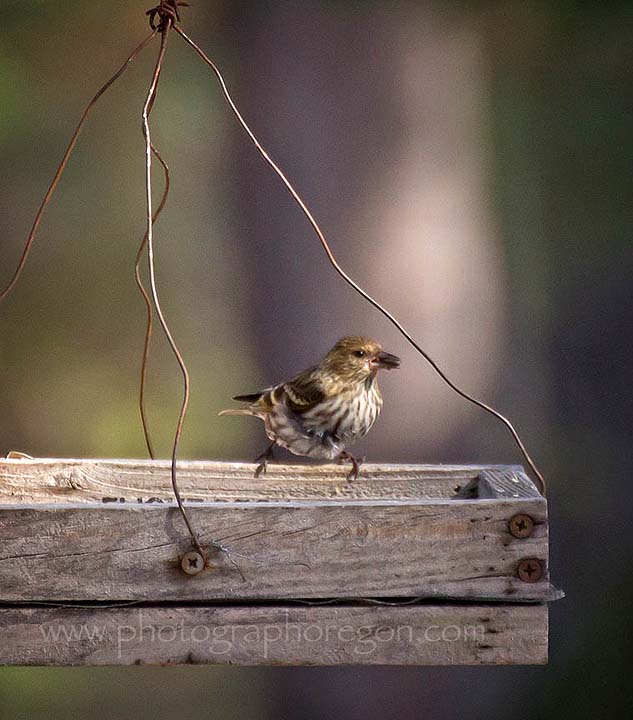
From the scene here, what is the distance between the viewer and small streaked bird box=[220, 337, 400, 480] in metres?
3.49

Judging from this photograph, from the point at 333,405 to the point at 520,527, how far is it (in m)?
1.07

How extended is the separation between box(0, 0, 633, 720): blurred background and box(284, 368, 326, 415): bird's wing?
1.63 meters

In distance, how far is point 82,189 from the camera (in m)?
7.79

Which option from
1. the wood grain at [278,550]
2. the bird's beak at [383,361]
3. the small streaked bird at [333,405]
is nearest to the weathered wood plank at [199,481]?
the small streaked bird at [333,405]

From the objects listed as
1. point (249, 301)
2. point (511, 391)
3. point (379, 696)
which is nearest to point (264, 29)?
point (249, 301)

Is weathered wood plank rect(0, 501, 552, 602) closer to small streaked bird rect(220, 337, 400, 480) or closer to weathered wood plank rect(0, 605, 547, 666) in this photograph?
weathered wood plank rect(0, 605, 547, 666)

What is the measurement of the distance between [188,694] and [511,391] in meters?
2.81

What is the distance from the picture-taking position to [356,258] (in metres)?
5.62

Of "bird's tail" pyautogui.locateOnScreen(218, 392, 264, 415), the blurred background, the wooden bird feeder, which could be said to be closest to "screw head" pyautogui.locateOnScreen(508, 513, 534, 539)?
the wooden bird feeder

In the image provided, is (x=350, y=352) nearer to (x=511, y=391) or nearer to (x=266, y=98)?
(x=266, y=98)

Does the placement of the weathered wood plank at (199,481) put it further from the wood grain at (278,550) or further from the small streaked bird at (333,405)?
the wood grain at (278,550)

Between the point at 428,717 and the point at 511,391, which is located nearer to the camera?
the point at 428,717

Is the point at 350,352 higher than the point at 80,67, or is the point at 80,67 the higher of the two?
the point at 80,67

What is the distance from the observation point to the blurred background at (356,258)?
5.45m
